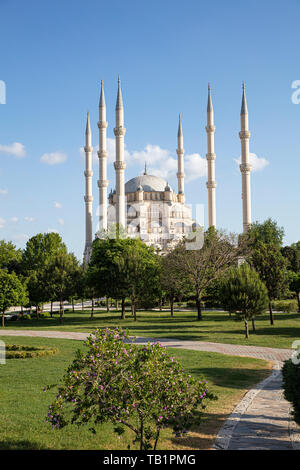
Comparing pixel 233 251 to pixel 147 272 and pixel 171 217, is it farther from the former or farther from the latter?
pixel 171 217

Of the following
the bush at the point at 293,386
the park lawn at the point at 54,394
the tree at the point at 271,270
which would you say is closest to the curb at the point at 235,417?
the park lawn at the point at 54,394

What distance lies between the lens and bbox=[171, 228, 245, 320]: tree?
35312mm

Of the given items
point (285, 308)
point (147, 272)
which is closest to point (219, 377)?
point (147, 272)

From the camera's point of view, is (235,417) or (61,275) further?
(61,275)

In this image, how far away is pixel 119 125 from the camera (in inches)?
2501

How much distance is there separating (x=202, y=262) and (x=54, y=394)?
2460 cm

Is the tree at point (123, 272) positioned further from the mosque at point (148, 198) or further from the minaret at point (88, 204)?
the minaret at point (88, 204)

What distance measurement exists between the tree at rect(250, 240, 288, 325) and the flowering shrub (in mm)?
23133

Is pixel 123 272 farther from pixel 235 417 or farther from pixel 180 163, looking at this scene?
pixel 180 163

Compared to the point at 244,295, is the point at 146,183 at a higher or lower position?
higher

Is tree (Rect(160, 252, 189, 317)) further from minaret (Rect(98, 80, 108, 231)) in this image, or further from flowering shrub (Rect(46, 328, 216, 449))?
minaret (Rect(98, 80, 108, 231))

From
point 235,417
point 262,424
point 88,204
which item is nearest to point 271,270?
point 235,417

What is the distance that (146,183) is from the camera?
90.5 metres

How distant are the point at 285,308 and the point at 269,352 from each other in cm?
2289
